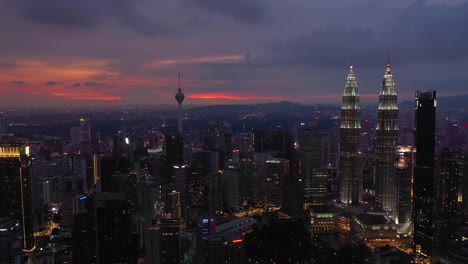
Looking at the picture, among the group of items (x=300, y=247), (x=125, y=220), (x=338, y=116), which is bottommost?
(x=300, y=247)

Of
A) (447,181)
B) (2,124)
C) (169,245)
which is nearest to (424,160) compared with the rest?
(447,181)

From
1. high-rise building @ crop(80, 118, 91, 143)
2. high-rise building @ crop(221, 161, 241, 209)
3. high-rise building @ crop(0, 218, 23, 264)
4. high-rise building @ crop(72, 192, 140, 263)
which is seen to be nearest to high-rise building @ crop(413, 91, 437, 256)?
high-rise building @ crop(221, 161, 241, 209)

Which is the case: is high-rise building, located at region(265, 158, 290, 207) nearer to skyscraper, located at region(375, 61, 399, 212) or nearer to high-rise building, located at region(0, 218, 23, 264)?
skyscraper, located at region(375, 61, 399, 212)

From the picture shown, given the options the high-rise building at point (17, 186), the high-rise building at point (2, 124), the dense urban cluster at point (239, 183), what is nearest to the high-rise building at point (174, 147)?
the dense urban cluster at point (239, 183)

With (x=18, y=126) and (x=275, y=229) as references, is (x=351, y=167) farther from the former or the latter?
(x=18, y=126)

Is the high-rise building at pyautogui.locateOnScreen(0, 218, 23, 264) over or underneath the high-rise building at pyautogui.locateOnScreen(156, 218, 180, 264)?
over

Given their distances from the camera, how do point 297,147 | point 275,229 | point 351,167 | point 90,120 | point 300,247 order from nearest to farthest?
1. point 300,247
2. point 275,229
3. point 90,120
4. point 351,167
5. point 297,147

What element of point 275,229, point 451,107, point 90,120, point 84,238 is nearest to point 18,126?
point 90,120

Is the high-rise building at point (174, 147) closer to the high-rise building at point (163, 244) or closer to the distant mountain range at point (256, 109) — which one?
the distant mountain range at point (256, 109)
